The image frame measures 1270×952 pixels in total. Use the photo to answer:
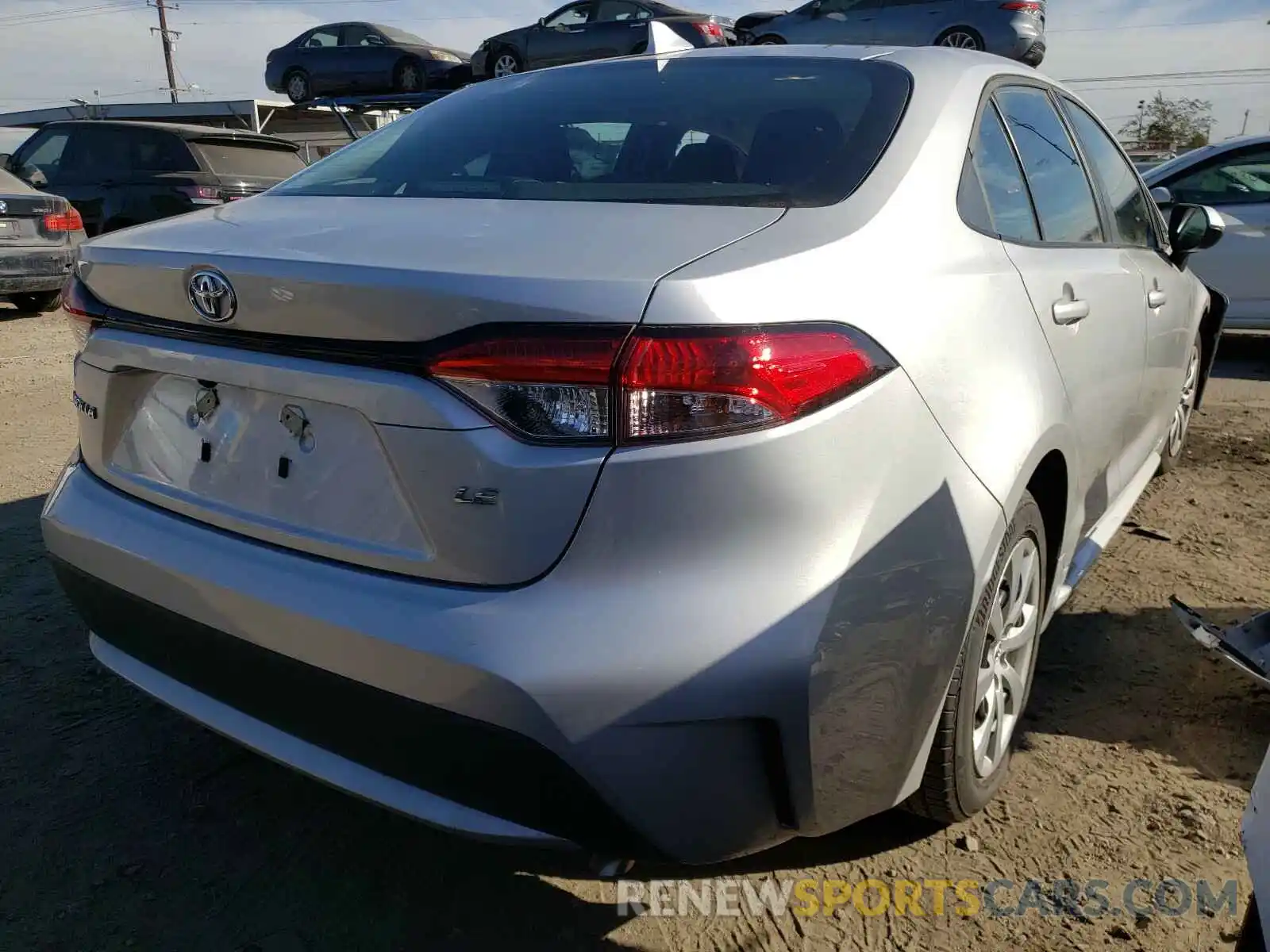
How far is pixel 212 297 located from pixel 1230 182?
308 inches

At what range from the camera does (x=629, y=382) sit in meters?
1.39

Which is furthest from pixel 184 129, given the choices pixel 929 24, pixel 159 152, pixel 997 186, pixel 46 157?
pixel 997 186

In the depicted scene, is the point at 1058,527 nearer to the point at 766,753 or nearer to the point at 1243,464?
the point at 766,753

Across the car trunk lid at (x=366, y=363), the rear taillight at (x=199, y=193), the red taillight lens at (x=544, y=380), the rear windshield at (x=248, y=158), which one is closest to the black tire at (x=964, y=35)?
the rear windshield at (x=248, y=158)

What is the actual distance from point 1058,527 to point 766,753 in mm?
1213

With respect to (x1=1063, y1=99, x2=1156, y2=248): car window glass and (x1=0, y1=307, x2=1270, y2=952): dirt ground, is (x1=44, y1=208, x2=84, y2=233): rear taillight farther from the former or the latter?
(x1=1063, y1=99, x2=1156, y2=248): car window glass

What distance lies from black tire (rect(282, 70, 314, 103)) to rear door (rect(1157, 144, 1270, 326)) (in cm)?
1371

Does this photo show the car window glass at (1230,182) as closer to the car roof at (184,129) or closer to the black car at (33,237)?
the car roof at (184,129)

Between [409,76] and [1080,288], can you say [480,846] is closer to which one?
[1080,288]

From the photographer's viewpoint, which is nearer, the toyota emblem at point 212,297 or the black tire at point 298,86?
the toyota emblem at point 212,297

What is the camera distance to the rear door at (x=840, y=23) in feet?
37.3

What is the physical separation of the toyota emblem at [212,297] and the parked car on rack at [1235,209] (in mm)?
7248

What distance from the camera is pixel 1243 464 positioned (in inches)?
194

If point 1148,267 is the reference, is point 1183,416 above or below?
below
